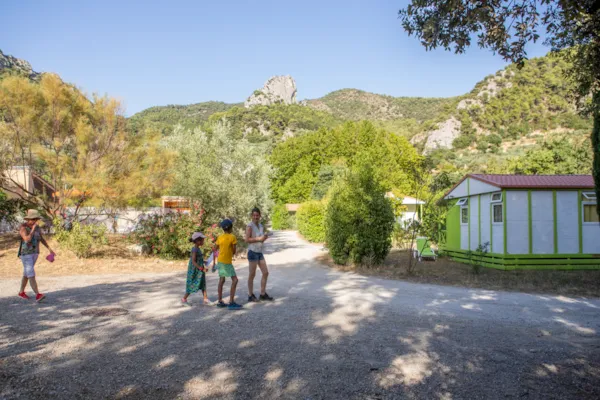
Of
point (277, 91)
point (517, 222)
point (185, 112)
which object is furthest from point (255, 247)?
point (277, 91)

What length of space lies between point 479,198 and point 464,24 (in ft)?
34.3

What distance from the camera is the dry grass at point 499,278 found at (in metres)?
10.0

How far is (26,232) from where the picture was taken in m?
7.75

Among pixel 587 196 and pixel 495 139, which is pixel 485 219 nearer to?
pixel 587 196

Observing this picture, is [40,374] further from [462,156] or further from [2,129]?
[462,156]

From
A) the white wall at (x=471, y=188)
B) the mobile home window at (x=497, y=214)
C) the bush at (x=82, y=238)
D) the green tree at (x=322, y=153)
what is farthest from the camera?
the green tree at (x=322, y=153)

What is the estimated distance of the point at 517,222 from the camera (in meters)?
13.4

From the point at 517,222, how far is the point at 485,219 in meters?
1.25

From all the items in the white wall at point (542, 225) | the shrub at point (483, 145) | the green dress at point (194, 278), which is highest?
the shrub at point (483, 145)

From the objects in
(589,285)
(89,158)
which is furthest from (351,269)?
(89,158)

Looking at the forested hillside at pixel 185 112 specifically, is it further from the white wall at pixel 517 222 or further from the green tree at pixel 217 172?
the white wall at pixel 517 222

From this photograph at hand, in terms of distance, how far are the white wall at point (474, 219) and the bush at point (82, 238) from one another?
12084 millimetres

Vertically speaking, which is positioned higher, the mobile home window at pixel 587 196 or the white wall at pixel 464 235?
the mobile home window at pixel 587 196

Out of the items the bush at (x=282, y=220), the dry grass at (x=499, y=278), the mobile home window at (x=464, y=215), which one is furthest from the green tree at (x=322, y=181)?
the dry grass at (x=499, y=278)
